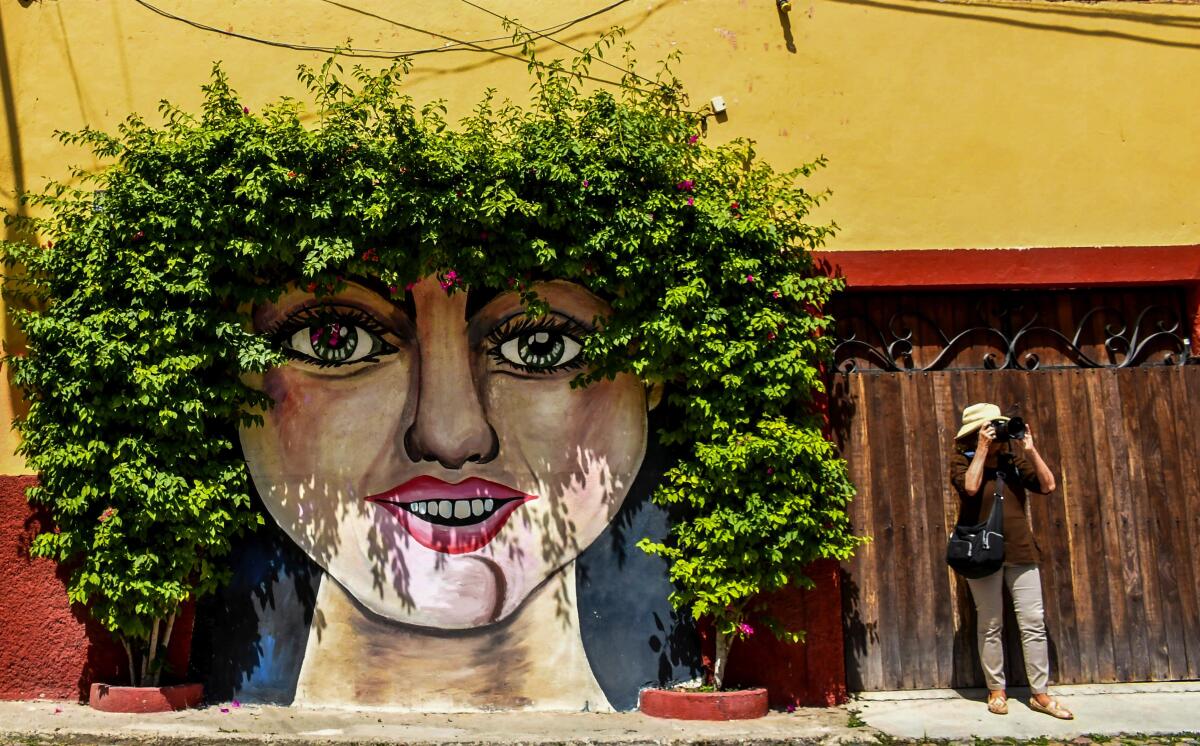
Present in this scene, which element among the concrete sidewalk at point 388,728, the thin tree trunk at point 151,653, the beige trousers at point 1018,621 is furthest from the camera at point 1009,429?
the thin tree trunk at point 151,653

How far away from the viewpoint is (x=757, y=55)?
6.63m

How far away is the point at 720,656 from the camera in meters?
5.90

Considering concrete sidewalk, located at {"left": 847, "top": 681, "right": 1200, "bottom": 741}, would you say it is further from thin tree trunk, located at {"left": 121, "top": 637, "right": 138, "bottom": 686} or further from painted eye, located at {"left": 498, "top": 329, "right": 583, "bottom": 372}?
thin tree trunk, located at {"left": 121, "top": 637, "right": 138, "bottom": 686}

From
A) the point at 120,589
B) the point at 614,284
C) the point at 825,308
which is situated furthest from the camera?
the point at 825,308

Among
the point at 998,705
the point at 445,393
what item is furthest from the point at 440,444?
the point at 998,705

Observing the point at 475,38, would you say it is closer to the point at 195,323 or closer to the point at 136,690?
the point at 195,323

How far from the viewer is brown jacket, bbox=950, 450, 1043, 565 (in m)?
5.85

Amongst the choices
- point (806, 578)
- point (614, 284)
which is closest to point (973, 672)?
point (806, 578)

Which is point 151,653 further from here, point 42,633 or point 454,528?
point 454,528

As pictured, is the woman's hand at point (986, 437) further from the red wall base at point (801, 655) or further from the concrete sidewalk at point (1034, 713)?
the concrete sidewalk at point (1034, 713)

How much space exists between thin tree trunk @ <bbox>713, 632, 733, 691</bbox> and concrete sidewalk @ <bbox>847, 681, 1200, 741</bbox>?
0.75 m

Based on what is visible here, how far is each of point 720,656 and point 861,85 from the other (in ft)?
11.3

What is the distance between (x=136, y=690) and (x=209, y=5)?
12.9 ft

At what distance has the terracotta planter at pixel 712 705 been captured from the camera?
18.7 feet
